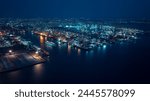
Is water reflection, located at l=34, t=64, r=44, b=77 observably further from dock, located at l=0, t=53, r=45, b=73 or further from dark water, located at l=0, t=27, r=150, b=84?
dock, located at l=0, t=53, r=45, b=73

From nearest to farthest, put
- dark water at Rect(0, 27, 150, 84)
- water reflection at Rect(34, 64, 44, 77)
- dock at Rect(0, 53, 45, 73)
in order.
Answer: dark water at Rect(0, 27, 150, 84)
water reflection at Rect(34, 64, 44, 77)
dock at Rect(0, 53, 45, 73)

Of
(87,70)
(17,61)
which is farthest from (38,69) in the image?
(87,70)

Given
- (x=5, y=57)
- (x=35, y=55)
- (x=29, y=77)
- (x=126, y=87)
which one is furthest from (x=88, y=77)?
(x=126, y=87)

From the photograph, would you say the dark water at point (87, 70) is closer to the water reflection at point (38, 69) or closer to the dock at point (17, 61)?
the water reflection at point (38, 69)

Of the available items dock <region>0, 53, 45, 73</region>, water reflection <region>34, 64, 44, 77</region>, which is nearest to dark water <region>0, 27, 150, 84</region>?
water reflection <region>34, 64, 44, 77</region>

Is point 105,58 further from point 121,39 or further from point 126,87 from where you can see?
point 126,87

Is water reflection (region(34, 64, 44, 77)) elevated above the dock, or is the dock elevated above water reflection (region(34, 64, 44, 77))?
the dock
